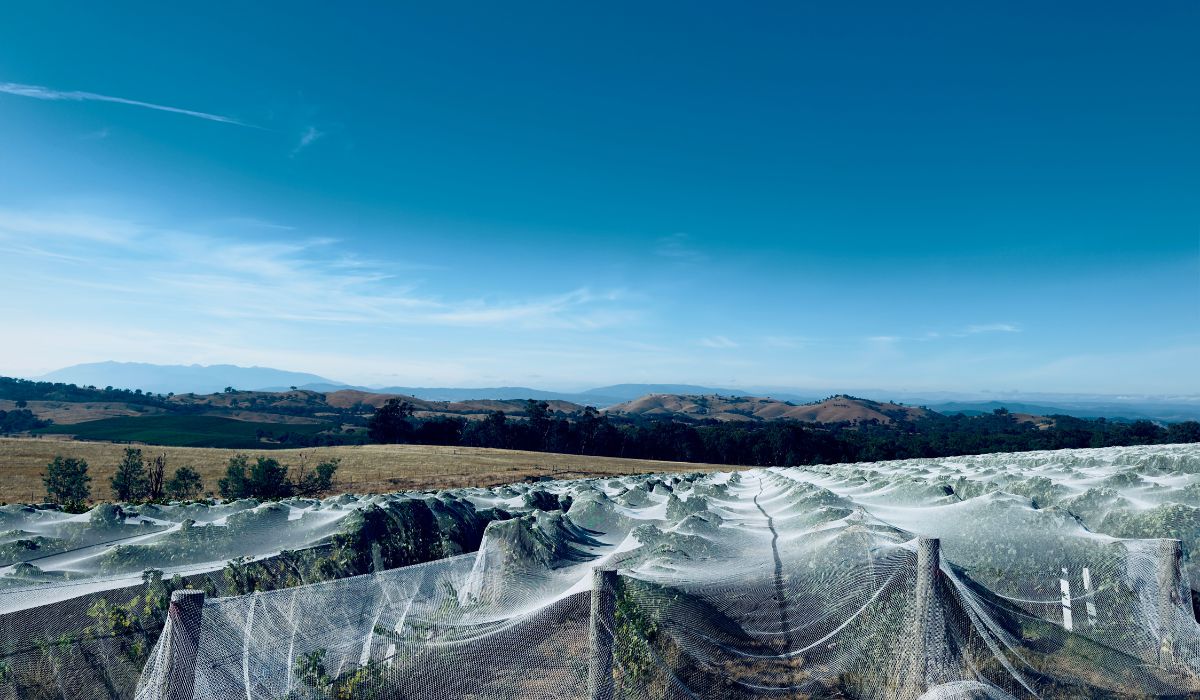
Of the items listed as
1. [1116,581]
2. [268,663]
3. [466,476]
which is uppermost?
[1116,581]

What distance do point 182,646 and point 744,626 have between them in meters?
5.00

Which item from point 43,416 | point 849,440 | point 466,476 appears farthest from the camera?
point 43,416

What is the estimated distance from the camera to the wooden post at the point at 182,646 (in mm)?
4984

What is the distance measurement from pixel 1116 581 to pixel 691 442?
64.4m

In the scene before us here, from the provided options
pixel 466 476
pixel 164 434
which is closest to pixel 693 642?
pixel 466 476

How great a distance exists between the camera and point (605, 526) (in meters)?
12.2

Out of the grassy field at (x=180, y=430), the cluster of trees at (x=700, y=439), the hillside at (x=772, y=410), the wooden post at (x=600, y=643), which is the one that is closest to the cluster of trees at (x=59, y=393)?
the grassy field at (x=180, y=430)

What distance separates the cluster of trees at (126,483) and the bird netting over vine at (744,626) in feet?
84.9

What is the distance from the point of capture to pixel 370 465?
44781mm

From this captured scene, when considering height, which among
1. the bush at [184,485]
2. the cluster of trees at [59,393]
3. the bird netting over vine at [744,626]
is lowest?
the bush at [184,485]

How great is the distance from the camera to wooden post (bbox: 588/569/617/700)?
5.34 meters

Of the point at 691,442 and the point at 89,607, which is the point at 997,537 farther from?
the point at 691,442

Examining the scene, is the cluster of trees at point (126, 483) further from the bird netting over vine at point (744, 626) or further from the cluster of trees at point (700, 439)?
the cluster of trees at point (700, 439)

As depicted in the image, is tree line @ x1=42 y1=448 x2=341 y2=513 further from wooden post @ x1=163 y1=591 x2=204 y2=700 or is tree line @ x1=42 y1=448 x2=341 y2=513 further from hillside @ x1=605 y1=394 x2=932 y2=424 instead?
hillside @ x1=605 y1=394 x2=932 y2=424
